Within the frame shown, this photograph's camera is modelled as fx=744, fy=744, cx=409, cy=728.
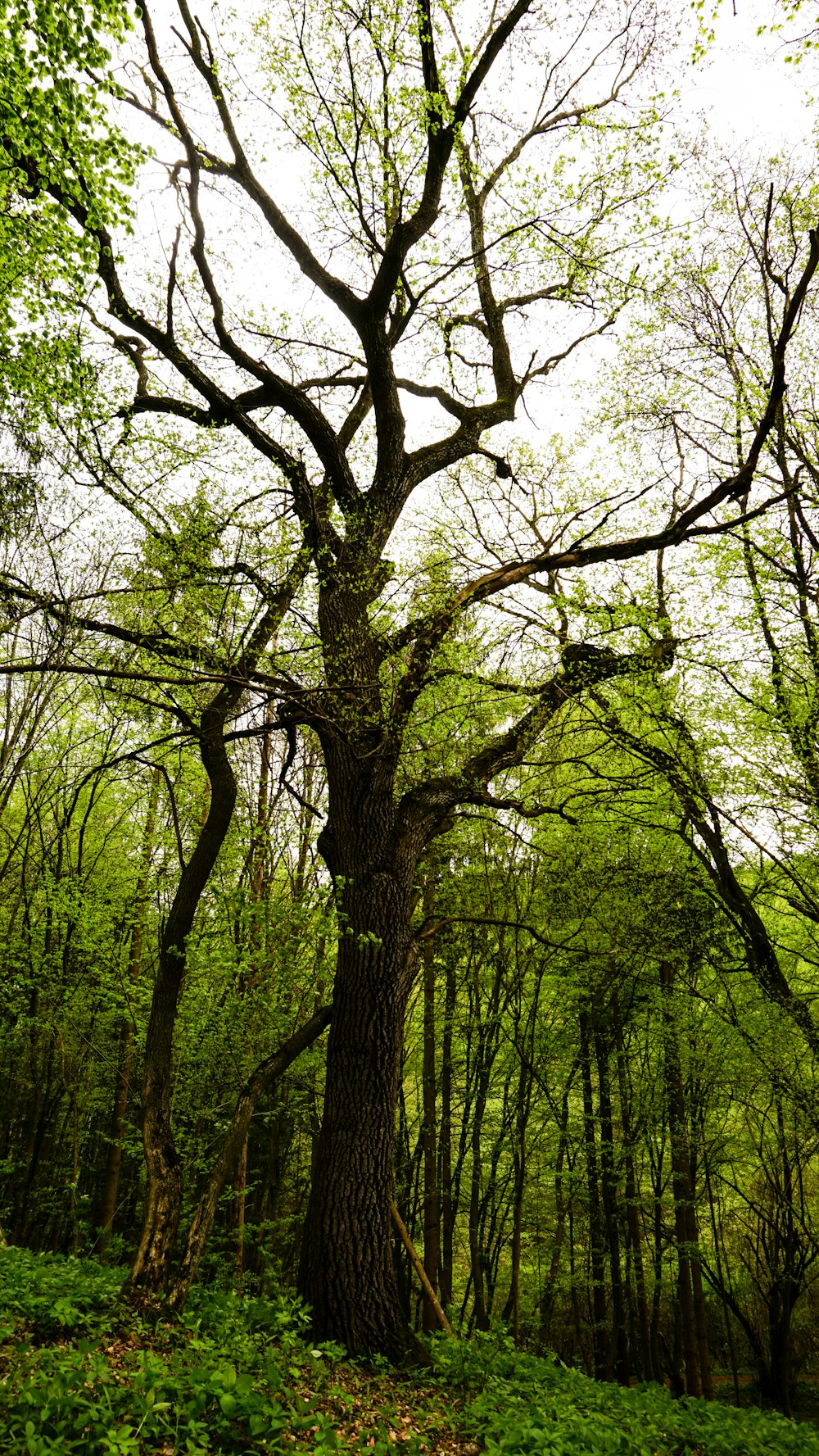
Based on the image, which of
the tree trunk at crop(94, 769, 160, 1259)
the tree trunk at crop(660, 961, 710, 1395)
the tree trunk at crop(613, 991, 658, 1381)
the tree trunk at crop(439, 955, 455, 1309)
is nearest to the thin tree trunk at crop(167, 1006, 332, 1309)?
the tree trunk at crop(94, 769, 160, 1259)

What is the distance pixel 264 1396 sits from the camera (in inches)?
141

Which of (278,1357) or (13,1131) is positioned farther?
(13,1131)

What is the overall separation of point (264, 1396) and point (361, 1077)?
2.00 metres

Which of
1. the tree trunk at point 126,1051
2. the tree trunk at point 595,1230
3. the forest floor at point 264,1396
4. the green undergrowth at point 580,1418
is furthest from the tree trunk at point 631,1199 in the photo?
the tree trunk at point 126,1051

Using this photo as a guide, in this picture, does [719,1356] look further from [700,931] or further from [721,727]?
[721,727]

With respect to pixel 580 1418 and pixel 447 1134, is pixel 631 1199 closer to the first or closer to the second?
pixel 447 1134

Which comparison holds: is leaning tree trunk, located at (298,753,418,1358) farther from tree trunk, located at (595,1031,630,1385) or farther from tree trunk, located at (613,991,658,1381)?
tree trunk, located at (613,991,658,1381)

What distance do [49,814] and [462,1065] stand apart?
32.7 ft

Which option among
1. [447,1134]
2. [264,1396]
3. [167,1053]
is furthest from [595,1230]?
[264,1396]

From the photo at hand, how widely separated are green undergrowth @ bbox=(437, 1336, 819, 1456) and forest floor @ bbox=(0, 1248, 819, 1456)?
0.02 metres

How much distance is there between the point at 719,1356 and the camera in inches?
661

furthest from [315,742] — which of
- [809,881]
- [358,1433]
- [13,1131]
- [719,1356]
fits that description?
[719,1356]

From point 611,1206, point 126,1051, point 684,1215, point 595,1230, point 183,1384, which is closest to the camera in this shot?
point 183,1384

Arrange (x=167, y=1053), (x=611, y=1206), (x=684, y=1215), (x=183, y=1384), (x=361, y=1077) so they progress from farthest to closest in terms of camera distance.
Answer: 1. (x=611, y=1206)
2. (x=684, y=1215)
3. (x=167, y=1053)
4. (x=361, y=1077)
5. (x=183, y=1384)
